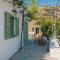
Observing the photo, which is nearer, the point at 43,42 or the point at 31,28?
the point at 43,42

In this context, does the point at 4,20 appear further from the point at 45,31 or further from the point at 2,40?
the point at 45,31

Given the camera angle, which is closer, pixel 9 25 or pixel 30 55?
pixel 9 25

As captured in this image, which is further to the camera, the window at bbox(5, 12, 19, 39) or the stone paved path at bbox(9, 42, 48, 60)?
the stone paved path at bbox(9, 42, 48, 60)

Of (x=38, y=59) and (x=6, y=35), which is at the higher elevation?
(x=6, y=35)

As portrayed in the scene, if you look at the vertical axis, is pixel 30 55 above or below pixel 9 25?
below

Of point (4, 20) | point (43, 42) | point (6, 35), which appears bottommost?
point (43, 42)

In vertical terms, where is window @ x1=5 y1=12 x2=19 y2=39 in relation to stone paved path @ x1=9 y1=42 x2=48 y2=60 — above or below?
above

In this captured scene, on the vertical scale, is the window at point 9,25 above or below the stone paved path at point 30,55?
above

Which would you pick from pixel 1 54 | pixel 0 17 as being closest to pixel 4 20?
pixel 0 17

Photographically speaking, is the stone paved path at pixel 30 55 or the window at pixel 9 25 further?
the stone paved path at pixel 30 55

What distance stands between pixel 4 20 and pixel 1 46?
1342 millimetres

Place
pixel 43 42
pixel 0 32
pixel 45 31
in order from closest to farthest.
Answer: pixel 0 32
pixel 43 42
pixel 45 31

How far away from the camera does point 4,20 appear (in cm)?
1122

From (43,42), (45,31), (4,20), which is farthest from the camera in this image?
(45,31)
